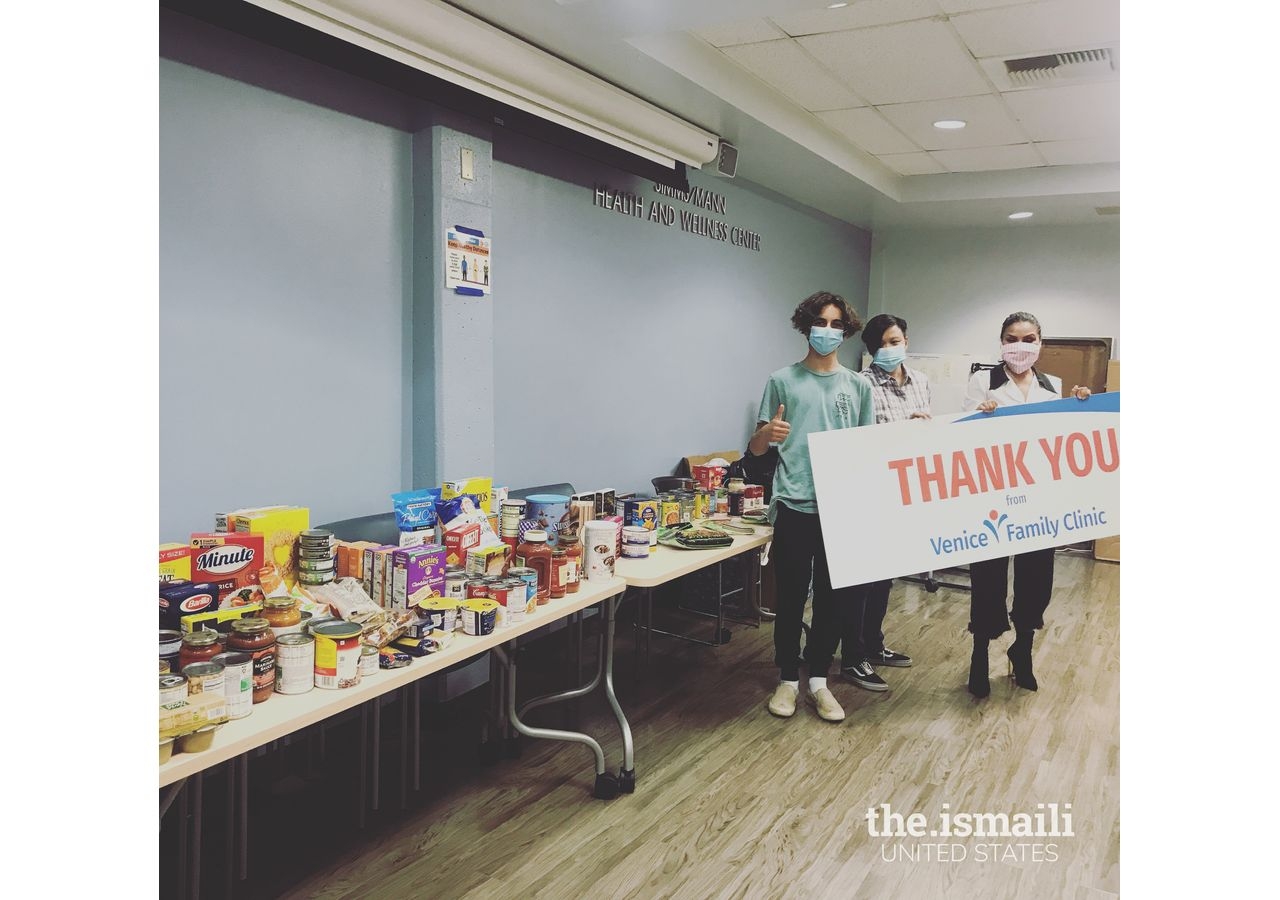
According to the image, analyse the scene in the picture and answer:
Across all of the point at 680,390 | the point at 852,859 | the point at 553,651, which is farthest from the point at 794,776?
the point at 680,390

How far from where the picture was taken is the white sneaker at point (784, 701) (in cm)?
334

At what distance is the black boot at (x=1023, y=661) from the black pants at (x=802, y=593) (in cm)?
89

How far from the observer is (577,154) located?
410 centimetres

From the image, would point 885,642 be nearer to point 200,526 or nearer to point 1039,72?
point 1039,72

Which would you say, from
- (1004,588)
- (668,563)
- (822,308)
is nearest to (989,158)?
(822,308)

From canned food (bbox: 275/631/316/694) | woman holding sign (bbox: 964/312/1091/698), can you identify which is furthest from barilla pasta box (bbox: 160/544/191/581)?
Result: woman holding sign (bbox: 964/312/1091/698)

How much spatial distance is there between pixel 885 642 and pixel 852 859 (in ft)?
6.95

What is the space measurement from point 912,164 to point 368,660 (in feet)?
16.7

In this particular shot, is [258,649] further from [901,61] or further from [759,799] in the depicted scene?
[901,61]

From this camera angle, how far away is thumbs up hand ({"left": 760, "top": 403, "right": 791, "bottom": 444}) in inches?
124

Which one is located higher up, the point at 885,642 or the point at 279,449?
the point at 279,449

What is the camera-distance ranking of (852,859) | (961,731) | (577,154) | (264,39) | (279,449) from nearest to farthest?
1. (852,859)
2. (264,39)
3. (279,449)
4. (961,731)
5. (577,154)

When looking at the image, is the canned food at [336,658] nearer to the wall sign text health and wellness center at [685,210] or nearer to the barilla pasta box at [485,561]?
the barilla pasta box at [485,561]

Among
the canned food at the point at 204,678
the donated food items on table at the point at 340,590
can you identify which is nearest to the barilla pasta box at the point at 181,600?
the donated food items on table at the point at 340,590
